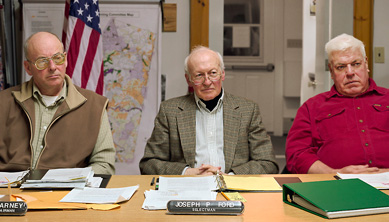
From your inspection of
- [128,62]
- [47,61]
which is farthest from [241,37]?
[47,61]

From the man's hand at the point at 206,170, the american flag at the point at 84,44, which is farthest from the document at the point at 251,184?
the american flag at the point at 84,44

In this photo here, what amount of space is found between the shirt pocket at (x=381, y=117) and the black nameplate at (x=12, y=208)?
1762 millimetres

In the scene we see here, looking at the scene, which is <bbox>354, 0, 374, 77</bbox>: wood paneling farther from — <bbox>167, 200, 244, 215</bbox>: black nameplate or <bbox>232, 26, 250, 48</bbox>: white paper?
<bbox>232, 26, 250, 48</bbox>: white paper

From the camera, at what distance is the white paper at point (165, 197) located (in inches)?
59.3

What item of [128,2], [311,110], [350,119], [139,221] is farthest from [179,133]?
[128,2]

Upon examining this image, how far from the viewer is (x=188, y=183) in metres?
1.80

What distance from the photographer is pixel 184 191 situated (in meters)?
1.65

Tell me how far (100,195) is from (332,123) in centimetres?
135

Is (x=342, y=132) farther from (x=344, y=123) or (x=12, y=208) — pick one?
(x=12, y=208)

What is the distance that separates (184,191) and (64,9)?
2.24 m

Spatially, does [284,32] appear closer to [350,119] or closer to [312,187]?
[350,119]

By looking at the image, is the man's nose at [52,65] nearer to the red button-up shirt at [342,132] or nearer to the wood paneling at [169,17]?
the red button-up shirt at [342,132]

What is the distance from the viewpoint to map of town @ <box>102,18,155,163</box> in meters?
3.43

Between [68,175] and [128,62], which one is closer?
[68,175]
